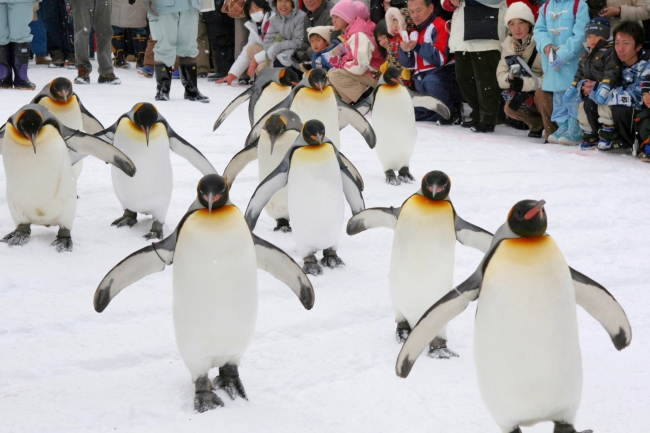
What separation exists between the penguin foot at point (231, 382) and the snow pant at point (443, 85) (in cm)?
509

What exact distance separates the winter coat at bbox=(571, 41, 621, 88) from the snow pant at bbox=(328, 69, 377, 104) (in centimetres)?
235

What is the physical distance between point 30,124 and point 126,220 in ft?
2.57

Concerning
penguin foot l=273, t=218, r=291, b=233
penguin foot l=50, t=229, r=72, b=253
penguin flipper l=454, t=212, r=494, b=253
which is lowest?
penguin foot l=273, t=218, r=291, b=233

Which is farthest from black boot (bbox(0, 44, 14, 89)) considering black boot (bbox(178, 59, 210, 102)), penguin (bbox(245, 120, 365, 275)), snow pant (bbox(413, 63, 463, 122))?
penguin (bbox(245, 120, 365, 275))

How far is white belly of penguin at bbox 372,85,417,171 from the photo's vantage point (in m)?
4.81

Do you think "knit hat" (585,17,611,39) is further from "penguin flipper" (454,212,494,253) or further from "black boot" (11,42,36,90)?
"black boot" (11,42,36,90)

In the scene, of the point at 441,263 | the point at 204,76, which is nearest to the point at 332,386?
the point at 441,263

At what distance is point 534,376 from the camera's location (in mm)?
1936

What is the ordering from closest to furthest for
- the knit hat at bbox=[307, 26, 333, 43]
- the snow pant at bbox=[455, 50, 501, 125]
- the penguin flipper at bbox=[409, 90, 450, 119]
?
the penguin flipper at bbox=[409, 90, 450, 119], the snow pant at bbox=[455, 50, 501, 125], the knit hat at bbox=[307, 26, 333, 43]

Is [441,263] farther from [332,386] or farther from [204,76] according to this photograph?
[204,76]

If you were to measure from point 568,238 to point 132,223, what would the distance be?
7.25 ft

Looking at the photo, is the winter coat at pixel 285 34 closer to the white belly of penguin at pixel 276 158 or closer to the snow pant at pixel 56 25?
the snow pant at pixel 56 25

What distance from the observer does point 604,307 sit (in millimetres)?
Result: 2049

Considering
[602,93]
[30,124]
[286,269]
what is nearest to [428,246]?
[286,269]
